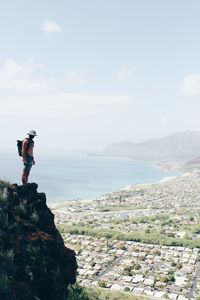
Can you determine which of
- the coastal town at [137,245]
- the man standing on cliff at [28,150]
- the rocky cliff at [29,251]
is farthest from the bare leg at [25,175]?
the coastal town at [137,245]

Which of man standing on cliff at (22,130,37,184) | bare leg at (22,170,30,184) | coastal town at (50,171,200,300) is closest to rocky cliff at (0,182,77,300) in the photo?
bare leg at (22,170,30,184)

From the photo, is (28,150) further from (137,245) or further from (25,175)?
(137,245)

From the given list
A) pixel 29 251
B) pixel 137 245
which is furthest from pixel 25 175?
pixel 137 245

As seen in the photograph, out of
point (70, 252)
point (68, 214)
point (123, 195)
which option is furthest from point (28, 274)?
point (123, 195)

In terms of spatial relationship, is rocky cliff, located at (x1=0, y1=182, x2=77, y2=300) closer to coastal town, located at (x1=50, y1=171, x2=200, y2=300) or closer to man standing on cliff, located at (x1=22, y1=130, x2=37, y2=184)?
man standing on cliff, located at (x1=22, y1=130, x2=37, y2=184)

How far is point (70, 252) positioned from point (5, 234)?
4.77m

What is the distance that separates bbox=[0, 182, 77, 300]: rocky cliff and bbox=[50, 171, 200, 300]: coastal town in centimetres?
3760

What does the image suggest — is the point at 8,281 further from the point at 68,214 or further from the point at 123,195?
the point at 123,195

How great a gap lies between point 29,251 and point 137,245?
223 ft

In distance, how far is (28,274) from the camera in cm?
2081

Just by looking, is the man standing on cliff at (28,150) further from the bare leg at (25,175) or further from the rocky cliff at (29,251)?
the rocky cliff at (29,251)

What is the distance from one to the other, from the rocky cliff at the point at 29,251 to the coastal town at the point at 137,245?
123ft

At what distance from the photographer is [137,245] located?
284 ft

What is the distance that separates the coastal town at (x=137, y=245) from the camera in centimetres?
6256
